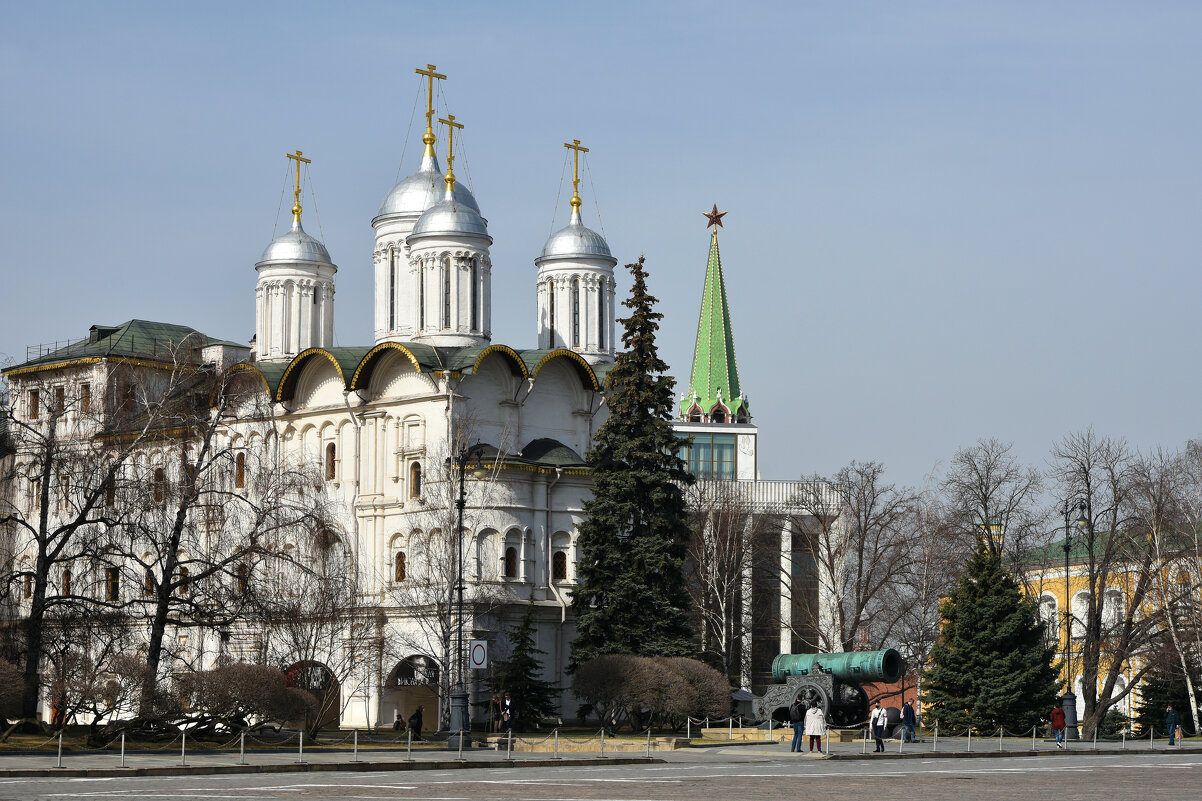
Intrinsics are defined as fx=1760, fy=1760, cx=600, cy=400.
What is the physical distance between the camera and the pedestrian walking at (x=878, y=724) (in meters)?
30.1

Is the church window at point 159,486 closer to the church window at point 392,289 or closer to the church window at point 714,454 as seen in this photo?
the church window at point 392,289

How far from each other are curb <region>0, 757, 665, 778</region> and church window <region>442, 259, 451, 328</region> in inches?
976

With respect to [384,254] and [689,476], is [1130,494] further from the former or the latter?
[384,254]

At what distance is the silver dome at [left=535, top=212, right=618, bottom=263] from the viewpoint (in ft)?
183

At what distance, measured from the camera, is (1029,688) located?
1613 inches

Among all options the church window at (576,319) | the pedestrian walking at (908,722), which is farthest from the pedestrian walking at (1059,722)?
the church window at (576,319)

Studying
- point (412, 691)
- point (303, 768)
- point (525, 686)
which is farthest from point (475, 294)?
point (303, 768)

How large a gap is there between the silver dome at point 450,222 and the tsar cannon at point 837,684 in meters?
19.9

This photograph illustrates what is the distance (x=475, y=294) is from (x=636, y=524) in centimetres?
1317

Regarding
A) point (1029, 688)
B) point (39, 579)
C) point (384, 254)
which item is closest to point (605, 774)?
point (39, 579)

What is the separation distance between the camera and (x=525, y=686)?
43.7 metres

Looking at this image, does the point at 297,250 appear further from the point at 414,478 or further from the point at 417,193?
the point at 414,478

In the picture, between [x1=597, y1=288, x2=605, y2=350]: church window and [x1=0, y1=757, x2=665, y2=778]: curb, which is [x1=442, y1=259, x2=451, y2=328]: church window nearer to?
[x1=597, y1=288, x2=605, y2=350]: church window

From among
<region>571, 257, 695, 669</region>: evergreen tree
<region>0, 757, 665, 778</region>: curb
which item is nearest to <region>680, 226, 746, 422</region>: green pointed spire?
<region>571, 257, 695, 669</region>: evergreen tree
